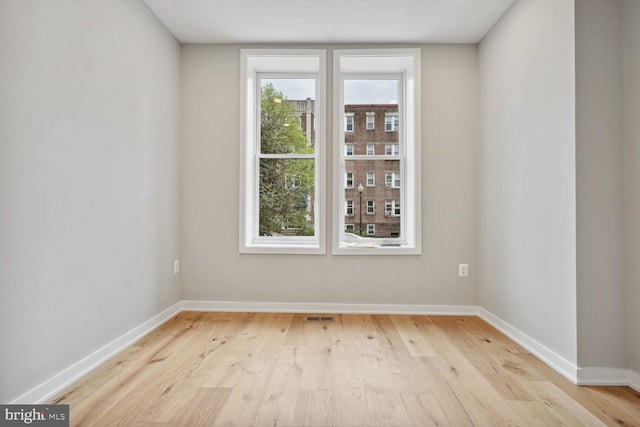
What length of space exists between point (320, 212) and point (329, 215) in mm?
89

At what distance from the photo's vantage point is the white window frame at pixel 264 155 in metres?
3.67

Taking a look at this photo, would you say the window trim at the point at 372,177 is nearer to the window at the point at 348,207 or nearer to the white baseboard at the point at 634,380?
the window at the point at 348,207

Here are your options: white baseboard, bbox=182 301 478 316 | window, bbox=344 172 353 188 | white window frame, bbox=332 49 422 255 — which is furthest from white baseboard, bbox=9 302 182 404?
window, bbox=344 172 353 188

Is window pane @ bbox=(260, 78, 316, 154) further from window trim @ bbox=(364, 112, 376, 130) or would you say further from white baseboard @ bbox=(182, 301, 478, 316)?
white baseboard @ bbox=(182, 301, 478, 316)

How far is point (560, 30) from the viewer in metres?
2.35

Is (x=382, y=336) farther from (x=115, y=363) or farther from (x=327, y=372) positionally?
(x=115, y=363)

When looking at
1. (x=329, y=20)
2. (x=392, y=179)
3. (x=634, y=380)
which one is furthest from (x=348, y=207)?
(x=634, y=380)

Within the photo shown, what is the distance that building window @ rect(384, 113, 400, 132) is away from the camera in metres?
3.95

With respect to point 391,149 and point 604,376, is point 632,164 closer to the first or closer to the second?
point 604,376

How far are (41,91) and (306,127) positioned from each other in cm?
237

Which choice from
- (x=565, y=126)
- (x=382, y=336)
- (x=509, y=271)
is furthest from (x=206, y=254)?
(x=565, y=126)

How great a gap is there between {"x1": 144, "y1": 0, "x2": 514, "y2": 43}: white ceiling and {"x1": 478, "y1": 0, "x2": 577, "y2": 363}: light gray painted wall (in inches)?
11.2

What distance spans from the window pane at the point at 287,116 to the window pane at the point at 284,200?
0.16m

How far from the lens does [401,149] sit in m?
3.90
